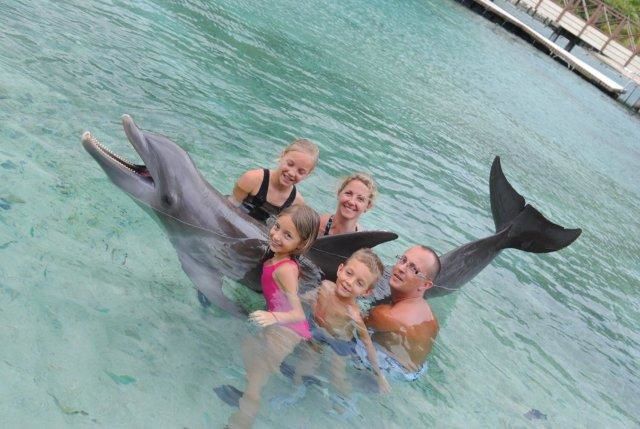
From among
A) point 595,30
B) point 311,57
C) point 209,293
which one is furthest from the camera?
point 595,30

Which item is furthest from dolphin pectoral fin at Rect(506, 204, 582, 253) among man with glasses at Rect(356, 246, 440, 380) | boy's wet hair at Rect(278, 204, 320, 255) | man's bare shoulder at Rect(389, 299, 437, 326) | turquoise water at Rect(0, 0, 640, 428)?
boy's wet hair at Rect(278, 204, 320, 255)

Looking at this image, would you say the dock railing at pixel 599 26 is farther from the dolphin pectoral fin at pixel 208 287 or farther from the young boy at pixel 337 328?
the dolphin pectoral fin at pixel 208 287

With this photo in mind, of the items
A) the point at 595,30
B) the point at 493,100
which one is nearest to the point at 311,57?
the point at 493,100

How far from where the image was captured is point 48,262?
407 cm

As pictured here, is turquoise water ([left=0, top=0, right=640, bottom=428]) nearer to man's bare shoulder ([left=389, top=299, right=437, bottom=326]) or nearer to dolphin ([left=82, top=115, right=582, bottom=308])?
dolphin ([left=82, top=115, right=582, bottom=308])

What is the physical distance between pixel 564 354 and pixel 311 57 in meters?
8.33

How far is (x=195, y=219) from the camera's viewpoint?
4582mm

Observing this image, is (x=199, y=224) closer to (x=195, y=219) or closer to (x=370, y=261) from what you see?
(x=195, y=219)

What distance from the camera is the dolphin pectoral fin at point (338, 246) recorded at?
4.57 metres

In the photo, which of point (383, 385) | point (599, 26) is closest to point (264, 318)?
point (383, 385)

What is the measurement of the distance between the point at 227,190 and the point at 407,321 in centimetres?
254

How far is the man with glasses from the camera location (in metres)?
4.81

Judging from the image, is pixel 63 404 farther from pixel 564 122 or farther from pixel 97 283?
pixel 564 122

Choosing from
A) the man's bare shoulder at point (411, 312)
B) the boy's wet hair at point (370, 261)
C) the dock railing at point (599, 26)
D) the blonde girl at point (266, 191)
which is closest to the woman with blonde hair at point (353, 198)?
the blonde girl at point (266, 191)
